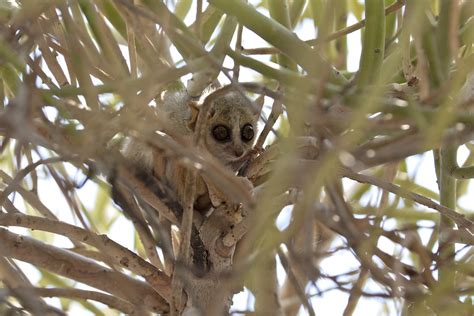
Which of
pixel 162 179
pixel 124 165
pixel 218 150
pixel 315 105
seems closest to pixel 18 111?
pixel 124 165

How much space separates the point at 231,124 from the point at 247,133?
0.30ft

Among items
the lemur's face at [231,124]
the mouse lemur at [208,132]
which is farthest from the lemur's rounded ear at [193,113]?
the lemur's face at [231,124]

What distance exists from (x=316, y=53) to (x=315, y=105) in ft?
0.52

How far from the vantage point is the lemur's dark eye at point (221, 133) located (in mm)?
3861

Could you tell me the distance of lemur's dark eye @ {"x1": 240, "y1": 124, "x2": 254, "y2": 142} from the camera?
3.93m

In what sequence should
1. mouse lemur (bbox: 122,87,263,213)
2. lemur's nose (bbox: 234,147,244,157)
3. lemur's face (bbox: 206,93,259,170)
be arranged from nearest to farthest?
mouse lemur (bbox: 122,87,263,213) → lemur's nose (bbox: 234,147,244,157) → lemur's face (bbox: 206,93,259,170)

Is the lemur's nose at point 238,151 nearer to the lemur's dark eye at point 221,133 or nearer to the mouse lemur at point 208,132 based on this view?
the mouse lemur at point 208,132

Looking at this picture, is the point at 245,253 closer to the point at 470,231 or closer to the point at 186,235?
the point at 186,235

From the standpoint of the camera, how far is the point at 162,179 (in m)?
3.37

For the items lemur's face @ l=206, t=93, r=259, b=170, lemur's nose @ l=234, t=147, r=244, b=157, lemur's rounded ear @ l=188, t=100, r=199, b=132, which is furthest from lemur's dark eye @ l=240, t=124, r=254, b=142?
lemur's rounded ear @ l=188, t=100, r=199, b=132

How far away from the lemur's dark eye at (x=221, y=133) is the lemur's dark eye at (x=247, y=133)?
0.08 meters

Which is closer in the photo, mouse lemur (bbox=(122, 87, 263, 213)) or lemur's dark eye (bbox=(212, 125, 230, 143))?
mouse lemur (bbox=(122, 87, 263, 213))

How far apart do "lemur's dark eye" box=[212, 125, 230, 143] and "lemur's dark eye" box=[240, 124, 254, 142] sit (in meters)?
0.08

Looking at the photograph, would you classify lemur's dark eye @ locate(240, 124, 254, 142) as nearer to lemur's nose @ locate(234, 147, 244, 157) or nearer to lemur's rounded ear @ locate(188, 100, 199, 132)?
lemur's nose @ locate(234, 147, 244, 157)
